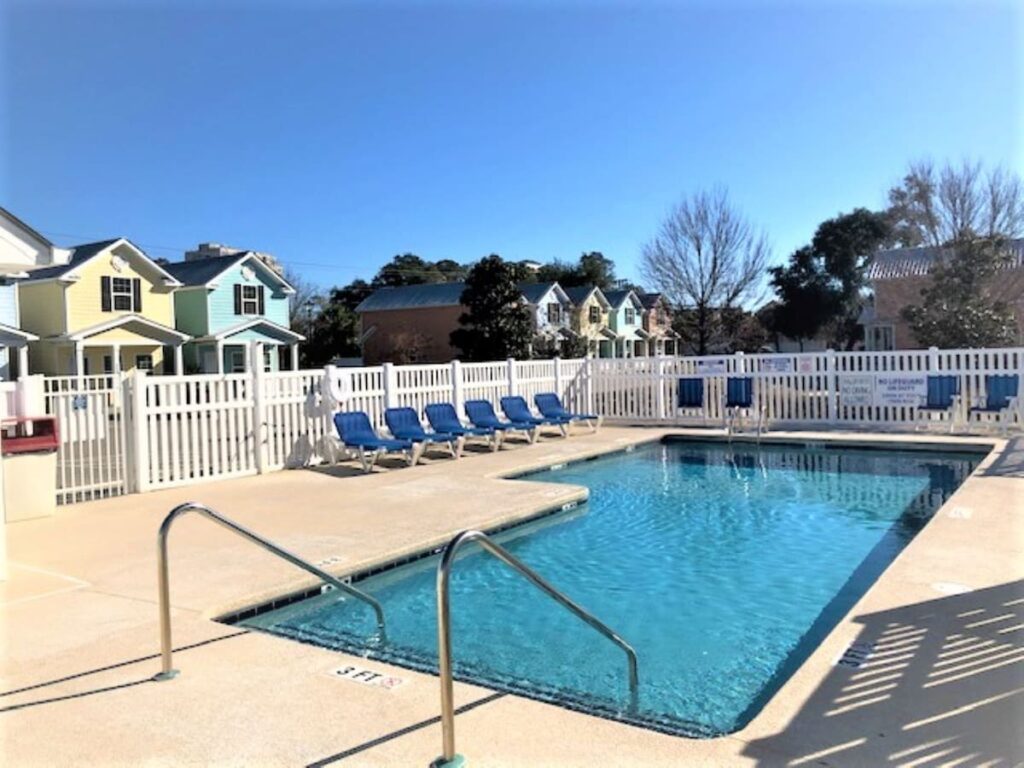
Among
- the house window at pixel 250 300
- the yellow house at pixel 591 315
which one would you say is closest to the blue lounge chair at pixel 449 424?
the house window at pixel 250 300

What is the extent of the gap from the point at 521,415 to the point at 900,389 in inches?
294

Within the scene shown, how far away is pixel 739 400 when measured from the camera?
1595 centimetres

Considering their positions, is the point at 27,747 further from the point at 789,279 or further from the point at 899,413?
the point at 789,279

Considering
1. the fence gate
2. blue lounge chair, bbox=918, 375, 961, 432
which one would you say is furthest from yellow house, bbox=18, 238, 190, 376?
blue lounge chair, bbox=918, 375, 961, 432

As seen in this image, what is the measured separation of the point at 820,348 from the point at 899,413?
38517 millimetres

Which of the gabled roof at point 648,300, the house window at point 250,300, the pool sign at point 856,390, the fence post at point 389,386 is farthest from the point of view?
the gabled roof at point 648,300

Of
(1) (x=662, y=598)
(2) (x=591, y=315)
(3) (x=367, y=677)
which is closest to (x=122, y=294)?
(2) (x=591, y=315)

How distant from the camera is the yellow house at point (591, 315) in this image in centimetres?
4434

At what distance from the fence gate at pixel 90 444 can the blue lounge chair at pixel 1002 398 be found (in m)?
14.0

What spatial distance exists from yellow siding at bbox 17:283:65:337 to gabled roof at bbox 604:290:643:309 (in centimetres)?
3134

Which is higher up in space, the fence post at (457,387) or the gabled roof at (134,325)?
the gabled roof at (134,325)

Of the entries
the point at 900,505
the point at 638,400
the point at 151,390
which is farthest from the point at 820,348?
the point at 151,390

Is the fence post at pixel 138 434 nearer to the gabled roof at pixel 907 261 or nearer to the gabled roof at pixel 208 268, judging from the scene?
the gabled roof at pixel 208 268

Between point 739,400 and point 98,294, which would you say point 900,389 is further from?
point 98,294
